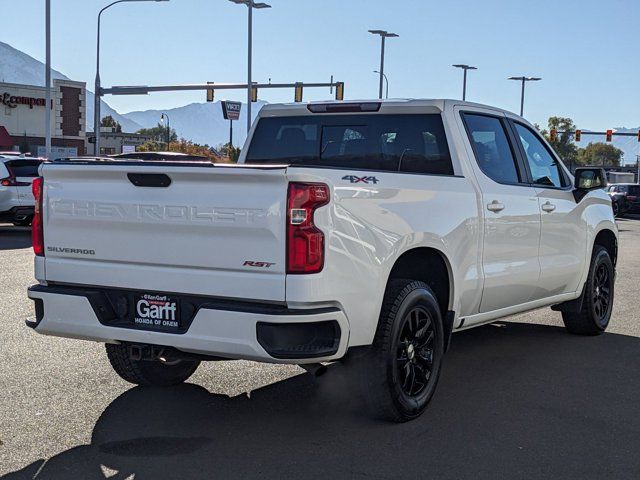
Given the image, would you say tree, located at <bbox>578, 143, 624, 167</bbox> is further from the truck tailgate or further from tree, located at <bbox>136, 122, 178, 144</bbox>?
the truck tailgate

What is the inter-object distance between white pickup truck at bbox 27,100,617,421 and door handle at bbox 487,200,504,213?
1cm

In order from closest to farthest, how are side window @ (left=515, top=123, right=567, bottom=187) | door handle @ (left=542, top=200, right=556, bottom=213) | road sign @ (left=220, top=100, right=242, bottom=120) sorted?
door handle @ (left=542, top=200, right=556, bottom=213) → side window @ (left=515, top=123, right=567, bottom=187) → road sign @ (left=220, top=100, right=242, bottom=120)

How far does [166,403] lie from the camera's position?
5.72m

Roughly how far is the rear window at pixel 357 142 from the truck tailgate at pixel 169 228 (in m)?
1.82

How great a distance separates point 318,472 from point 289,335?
70cm

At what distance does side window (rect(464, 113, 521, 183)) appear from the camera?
6.44 meters

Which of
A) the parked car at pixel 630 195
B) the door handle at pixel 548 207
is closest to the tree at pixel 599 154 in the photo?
the parked car at pixel 630 195

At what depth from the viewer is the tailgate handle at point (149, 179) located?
4.77 m

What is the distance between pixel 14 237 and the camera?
18.6 metres

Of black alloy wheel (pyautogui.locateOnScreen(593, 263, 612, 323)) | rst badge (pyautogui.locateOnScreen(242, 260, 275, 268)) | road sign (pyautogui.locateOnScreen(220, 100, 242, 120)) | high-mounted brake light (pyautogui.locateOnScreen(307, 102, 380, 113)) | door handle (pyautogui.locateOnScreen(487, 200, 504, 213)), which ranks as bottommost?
black alloy wheel (pyautogui.locateOnScreen(593, 263, 612, 323))

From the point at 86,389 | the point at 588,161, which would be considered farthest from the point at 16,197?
the point at 588,161

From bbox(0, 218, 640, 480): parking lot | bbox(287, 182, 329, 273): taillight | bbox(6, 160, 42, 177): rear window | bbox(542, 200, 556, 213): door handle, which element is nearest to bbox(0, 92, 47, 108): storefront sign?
bbox(6, 160, 42, 177): rear window

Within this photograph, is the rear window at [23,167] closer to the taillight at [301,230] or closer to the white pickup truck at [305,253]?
A: the white pickup truck at [305,253]

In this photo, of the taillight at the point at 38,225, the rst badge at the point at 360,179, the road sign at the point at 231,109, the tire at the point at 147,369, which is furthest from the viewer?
the road sign at the point at 231,109
